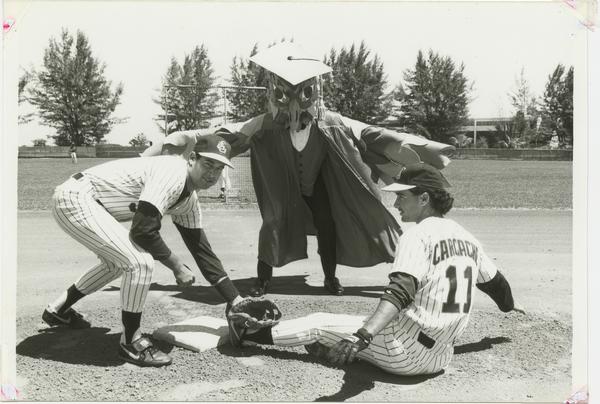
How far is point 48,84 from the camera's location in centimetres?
2261

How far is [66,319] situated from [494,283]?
3328mm

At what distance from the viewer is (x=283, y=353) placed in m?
4.33

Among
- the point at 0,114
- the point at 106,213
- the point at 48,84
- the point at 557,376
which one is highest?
the point at 48,84

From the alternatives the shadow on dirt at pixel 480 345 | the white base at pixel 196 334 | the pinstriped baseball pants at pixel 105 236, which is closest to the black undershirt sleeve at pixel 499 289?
the shadow on dirt at pixel 480 345

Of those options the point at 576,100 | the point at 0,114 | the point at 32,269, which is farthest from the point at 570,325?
the point at 32,269

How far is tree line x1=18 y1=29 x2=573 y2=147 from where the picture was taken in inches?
663

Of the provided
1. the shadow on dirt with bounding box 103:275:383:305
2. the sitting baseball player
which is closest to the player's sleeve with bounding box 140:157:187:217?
the sitting baseball player

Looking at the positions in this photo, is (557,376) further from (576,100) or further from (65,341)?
(65,341)

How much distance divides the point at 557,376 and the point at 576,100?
75.9 inches

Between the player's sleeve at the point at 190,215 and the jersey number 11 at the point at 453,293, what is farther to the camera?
the player's sleeve at the point at 190,215

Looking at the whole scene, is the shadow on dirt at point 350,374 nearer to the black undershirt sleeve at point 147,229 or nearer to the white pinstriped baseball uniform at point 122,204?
the white pinstriped baseball uniform at point 122,204

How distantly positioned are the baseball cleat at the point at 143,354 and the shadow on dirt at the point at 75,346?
98 millimetres

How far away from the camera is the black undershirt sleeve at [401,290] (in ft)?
10.9

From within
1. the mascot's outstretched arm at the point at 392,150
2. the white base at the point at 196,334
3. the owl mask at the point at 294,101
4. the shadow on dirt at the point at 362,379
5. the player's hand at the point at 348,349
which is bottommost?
the shadow on dirt at the point at 362,379
